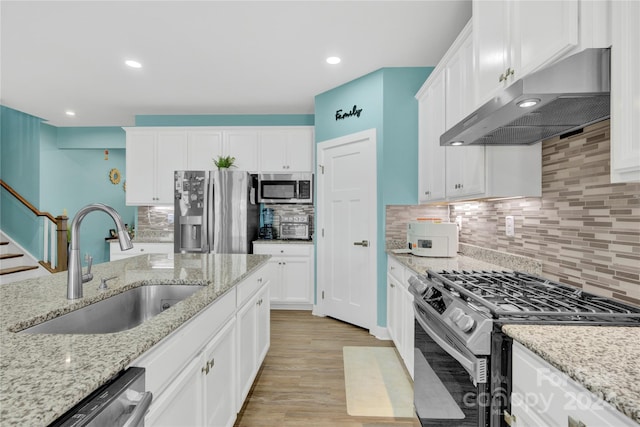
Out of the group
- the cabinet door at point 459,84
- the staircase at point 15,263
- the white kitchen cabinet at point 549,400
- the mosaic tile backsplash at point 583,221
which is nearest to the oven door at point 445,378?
the white kitchen cabinet at point 549,400

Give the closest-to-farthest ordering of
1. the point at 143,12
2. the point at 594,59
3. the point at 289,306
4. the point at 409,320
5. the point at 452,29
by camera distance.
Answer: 1. the point at 594,59
2. the point at 409,320
3. the point at 143,12
4. the point at 452,29
5. the point at 289,306

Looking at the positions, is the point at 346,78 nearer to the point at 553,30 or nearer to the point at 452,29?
the point at 452,29

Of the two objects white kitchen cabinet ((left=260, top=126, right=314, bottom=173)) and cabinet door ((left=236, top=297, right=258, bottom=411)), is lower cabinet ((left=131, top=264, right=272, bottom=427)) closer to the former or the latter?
cabinet door ((left=236, top=297, right=258, bottom=411))

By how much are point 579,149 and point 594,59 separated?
0.66m

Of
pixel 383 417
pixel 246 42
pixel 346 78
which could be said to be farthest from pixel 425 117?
pixel 383 417

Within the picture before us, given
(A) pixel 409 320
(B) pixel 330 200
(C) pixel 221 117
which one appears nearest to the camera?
(A) pixel 409 320

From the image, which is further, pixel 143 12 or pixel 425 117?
pixel 425 117

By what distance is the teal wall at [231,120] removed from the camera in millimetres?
4910

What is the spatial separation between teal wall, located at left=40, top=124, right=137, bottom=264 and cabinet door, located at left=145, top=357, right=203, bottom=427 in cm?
578

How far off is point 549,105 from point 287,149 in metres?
3.58

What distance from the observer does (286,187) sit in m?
4.49

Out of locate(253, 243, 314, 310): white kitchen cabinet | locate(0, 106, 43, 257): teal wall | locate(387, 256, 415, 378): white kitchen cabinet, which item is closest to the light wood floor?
locate(387, 256, 415, 378): white kitchen cabinet

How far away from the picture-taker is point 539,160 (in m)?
1.88

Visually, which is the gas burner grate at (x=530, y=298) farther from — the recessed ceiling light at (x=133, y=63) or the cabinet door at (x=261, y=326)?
the recessed ceiling light at (x=133, y=63)
